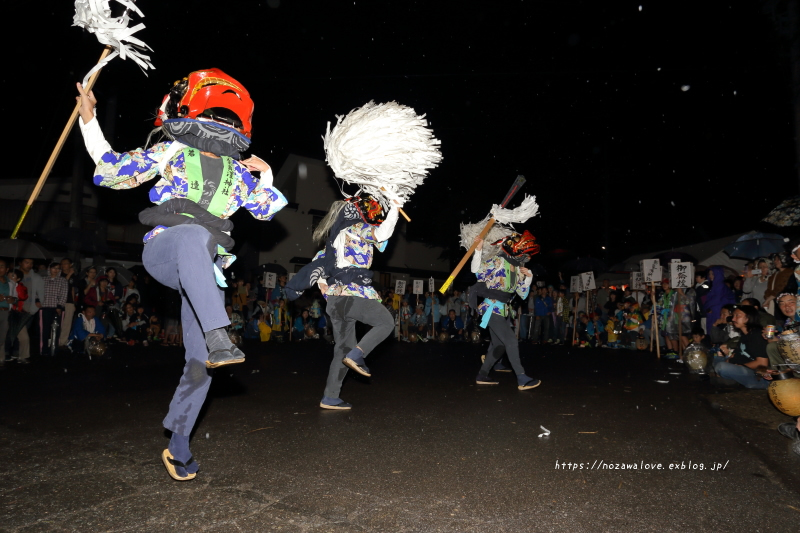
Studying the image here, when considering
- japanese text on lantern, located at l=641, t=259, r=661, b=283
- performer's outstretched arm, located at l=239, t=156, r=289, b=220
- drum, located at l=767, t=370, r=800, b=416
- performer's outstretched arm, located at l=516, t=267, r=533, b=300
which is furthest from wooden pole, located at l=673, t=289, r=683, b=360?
performer's outstretched arm, located at l=239, t=156, r=289, b=220

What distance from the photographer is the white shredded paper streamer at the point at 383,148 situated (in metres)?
5.00

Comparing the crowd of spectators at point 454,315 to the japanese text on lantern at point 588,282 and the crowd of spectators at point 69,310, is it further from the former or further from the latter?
the japanese text on lantern at point 588,282

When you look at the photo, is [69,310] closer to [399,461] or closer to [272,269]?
[272,269]

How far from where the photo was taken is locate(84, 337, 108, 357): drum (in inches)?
391

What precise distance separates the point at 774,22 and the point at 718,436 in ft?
26.2

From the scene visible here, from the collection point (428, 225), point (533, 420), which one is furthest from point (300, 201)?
point (533, 420)

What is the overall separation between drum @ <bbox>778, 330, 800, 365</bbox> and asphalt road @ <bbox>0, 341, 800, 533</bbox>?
24.5 inches

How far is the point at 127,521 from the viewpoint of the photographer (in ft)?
8.07

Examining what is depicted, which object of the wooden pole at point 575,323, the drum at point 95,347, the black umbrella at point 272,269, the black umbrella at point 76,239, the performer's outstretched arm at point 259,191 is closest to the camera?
the performer's outstretched arm at point 259,191

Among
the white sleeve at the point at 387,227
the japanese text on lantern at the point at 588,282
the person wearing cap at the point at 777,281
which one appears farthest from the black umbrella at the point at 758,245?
the white sleeve at the point at 387,227

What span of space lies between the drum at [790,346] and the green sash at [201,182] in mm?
5114

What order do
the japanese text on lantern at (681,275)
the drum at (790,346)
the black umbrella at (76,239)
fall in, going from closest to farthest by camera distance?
the drum at (790,346) → the black umbrella at (76,239) → the japanese text on lantern at (681,275)

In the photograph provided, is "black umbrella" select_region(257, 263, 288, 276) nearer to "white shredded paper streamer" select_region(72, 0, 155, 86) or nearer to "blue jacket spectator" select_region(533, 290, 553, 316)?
"blue jacket spectator" select_region(533, 290, 553, 316)

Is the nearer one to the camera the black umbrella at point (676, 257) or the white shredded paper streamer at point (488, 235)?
the white shredded paper streamer at point (488, 235)
